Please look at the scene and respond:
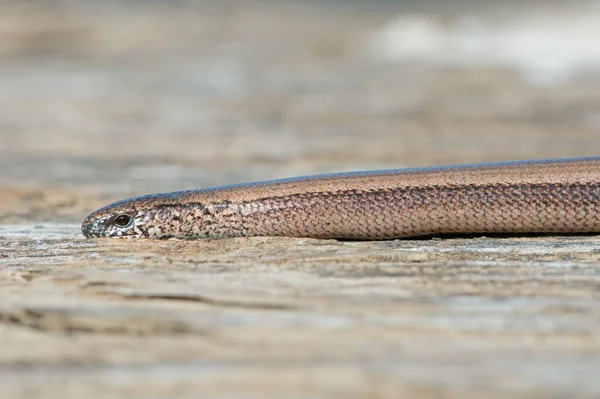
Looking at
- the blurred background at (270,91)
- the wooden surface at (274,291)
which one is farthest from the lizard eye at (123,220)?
the blurred background at (270,91)

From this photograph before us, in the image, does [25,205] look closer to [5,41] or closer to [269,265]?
[269,265]

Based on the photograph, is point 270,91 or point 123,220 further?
point 270,91

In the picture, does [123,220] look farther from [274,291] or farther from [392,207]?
[274,291]

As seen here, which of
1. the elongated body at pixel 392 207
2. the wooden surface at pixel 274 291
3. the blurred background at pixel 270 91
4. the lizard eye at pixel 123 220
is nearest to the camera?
the wooden surface at pixel 274 291

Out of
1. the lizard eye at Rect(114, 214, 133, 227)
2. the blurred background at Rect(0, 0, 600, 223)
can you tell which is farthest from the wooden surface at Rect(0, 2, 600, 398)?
the lizard eye at Rect(114, 214, 133, 227)

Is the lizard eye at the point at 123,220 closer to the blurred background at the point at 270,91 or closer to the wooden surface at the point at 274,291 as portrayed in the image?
the wooden surface at the point at 274,291

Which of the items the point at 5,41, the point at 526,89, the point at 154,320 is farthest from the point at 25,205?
the point at 5,41

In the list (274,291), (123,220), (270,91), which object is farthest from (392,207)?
(270,91)
